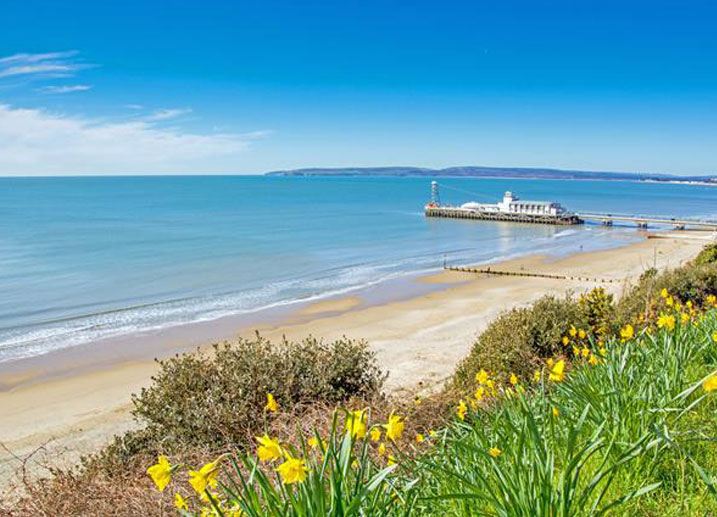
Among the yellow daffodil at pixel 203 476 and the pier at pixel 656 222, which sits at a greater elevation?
the yellow daffodil at pixel 203 476

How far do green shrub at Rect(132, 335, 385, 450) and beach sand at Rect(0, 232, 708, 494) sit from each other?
1438 mm

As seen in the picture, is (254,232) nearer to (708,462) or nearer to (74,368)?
(74,368)

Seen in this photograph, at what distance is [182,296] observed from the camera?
2711 centimetres

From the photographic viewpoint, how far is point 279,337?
19703mm

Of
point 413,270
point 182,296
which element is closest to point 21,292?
point 182,296

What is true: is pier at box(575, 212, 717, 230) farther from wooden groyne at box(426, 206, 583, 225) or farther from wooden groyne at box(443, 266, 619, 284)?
wooden groyne at box(443, 266, 619, 284)

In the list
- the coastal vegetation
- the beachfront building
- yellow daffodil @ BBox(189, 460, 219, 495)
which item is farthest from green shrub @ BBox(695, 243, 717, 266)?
the beachfront building

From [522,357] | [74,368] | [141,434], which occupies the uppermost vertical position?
[522,357]

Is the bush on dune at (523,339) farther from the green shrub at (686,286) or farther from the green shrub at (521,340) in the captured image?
the green shrub at (686,286)

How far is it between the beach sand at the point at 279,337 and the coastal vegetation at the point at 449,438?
5.76 feet

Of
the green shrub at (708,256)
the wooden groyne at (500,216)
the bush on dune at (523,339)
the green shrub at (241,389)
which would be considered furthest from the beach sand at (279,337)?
the wooden groyne at (500,216)

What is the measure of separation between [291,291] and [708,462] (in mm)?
25572

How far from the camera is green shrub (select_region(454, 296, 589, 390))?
830 cm

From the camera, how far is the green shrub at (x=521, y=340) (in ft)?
27.2
